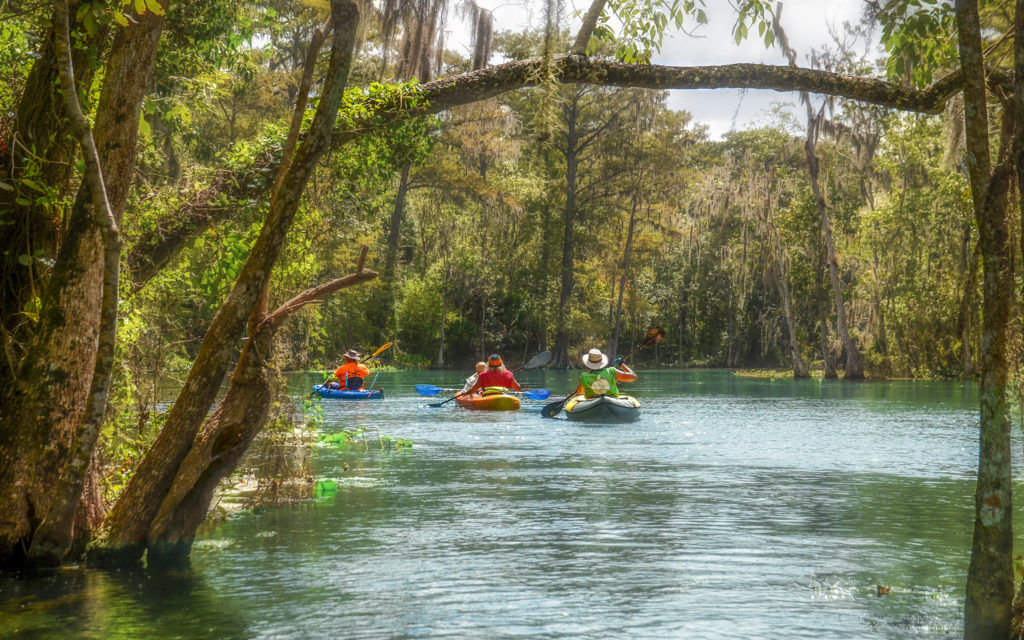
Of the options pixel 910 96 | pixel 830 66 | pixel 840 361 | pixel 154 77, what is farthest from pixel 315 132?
pixel 840 361

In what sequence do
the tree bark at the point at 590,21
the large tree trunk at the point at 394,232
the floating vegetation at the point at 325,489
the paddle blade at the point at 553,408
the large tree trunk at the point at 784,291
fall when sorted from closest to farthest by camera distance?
the tree bark at the point at 590,21 → the floating vegetation at the point at 325,489 → the paddle blade at the point at 553,408 → the large tree trunk at the point at 784,291 → the large tree trunk at the point at 394,232

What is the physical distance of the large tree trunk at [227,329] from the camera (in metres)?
6.14

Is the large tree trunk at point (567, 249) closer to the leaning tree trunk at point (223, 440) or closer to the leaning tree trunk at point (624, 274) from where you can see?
the leaning tree trunk at point (624, 274)

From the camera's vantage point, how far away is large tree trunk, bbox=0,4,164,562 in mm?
6051

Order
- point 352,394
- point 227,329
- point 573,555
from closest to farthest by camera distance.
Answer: point 227,329 → point 573,555 → point 352,394

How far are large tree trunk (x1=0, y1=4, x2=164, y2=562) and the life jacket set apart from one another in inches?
604

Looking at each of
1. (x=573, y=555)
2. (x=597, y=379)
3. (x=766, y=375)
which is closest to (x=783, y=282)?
(x=766, y=375)

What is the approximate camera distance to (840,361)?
1793 inches

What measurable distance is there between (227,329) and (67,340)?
1047 mm

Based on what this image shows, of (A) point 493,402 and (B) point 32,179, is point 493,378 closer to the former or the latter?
(A) point 493,402

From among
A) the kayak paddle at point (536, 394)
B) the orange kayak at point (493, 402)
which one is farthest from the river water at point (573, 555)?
the kayak paddle at point (536, 394)

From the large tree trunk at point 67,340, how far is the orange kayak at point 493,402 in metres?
17.0

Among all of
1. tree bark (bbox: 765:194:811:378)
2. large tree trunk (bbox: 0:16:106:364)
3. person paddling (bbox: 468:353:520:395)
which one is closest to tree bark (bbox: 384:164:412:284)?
tree bark (bbox: 765:194:811:378)

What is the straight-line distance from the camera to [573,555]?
26.0 feet
